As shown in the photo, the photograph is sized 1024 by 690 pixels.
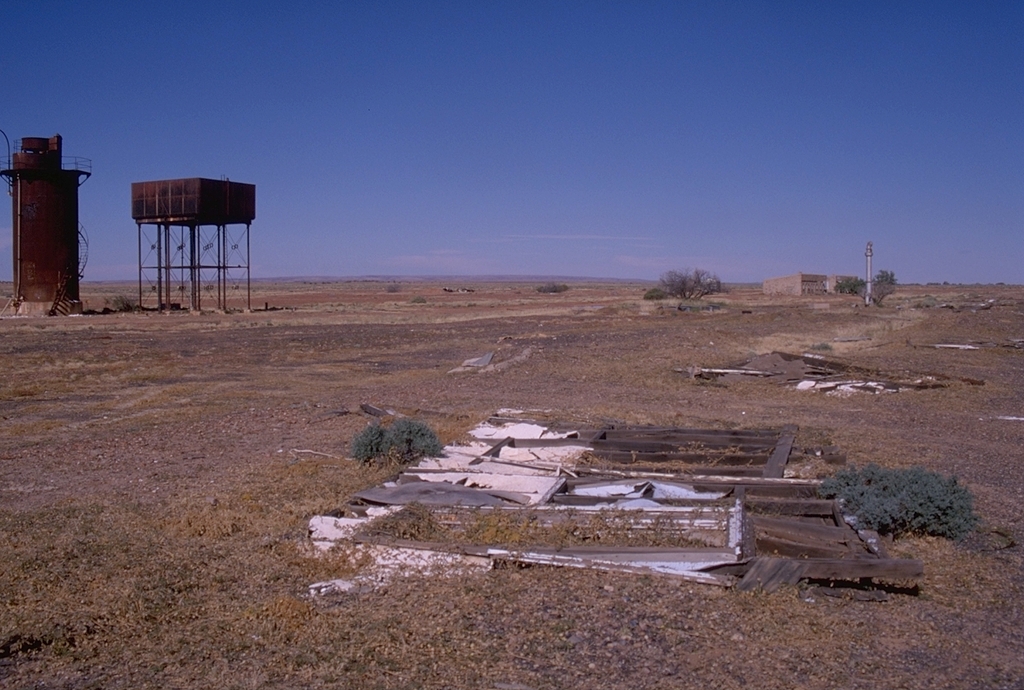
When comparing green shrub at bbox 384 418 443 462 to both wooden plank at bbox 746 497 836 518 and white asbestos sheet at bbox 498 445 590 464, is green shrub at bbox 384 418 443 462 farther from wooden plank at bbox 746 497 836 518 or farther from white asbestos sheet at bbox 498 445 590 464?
wooden plank at bbox 746 497 836 518

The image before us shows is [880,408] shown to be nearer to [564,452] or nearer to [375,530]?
[564,452]

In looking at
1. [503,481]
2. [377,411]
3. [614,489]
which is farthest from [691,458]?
[377,411]

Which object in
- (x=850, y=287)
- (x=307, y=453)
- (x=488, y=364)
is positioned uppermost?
(x=850, y=287)

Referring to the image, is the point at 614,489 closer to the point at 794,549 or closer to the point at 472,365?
the point at 794,549

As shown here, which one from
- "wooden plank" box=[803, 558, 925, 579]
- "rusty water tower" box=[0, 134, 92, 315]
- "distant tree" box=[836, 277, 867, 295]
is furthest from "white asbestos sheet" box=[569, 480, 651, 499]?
"distant tree" box=[836, 277, 867, 295]

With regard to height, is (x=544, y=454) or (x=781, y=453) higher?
(x=781, y=453)

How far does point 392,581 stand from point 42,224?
49.6m

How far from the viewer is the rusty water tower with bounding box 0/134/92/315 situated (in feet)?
160

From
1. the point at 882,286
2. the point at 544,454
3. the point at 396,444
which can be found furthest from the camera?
the point at 882,286

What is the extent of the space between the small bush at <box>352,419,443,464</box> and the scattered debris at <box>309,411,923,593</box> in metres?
0.20

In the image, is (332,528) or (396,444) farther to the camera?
(396,444)

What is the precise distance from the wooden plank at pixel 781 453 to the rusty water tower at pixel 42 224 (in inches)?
1838

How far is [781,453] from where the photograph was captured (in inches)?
412

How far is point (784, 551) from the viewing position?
671 centimetres
